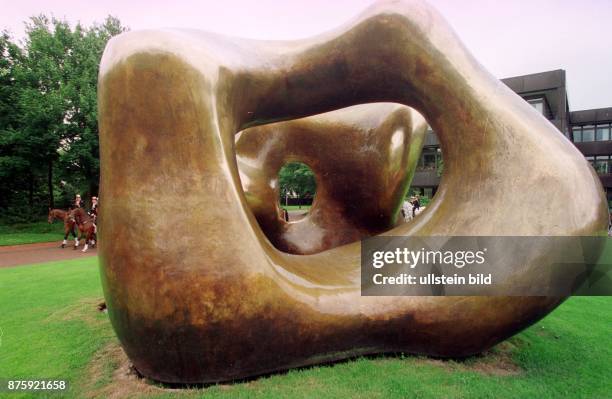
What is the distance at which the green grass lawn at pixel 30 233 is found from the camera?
61.3 ft

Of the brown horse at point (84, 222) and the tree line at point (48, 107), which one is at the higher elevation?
the tree line at point (48, 107)

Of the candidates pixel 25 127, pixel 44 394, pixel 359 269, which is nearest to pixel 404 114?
pixel 359 269

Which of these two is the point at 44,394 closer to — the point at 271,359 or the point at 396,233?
the point at 271,359

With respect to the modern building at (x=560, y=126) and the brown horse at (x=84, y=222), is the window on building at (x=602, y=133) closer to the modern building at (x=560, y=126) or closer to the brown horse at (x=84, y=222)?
the modern building at (x=560, y=126)

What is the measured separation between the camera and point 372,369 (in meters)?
4.11

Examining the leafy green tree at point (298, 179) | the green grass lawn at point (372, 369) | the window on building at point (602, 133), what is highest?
the window on building at point (602, 133)

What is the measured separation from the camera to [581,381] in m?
3.98

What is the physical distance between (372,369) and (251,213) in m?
1.98

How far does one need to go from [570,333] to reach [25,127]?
23.0 meters

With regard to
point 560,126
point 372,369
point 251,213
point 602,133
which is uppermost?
point 602,133

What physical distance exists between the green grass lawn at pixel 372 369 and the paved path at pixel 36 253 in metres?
8.25

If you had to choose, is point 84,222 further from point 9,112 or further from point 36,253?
point 9,112

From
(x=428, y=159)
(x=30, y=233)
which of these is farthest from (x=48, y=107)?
(x=428, y=159)

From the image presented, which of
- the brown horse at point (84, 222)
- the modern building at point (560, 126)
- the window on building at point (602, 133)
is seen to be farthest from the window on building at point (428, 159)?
the brown horse at point (84, 222)
